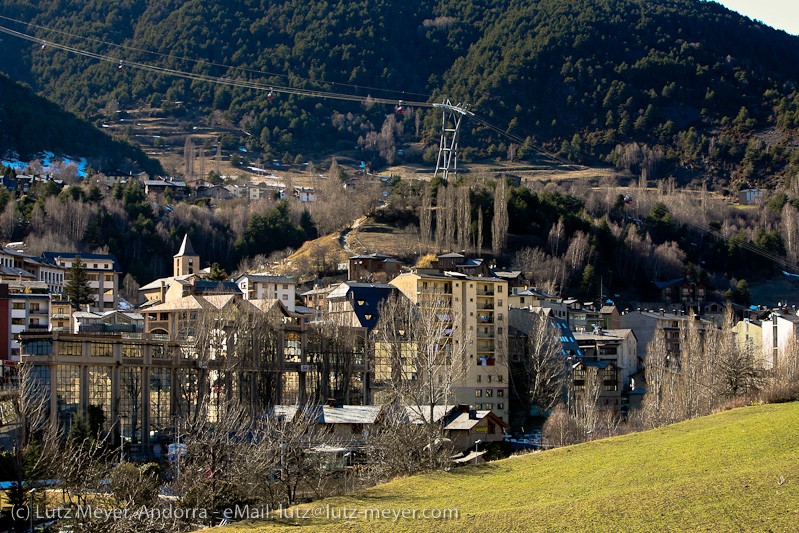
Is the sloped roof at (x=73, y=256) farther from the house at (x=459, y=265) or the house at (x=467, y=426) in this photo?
the house at (x=467, y=426)

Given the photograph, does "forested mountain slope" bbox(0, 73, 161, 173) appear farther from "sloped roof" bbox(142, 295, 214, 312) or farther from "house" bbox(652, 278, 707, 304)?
"sloped roof" bbox(142, 295, 214, 312)

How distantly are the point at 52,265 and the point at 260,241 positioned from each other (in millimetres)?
31266

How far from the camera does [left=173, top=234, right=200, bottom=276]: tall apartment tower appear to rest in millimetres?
108500

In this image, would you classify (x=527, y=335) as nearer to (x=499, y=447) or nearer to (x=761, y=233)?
(x=499, y=447)

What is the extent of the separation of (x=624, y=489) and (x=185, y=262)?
87755 mm

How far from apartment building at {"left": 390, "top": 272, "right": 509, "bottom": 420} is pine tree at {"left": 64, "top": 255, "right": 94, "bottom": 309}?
2728cm

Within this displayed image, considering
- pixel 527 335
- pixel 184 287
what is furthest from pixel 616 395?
pixel 184 287

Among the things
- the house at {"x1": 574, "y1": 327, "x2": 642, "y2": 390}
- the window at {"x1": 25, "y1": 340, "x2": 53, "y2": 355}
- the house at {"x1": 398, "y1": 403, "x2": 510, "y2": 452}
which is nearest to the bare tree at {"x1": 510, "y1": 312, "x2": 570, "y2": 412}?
the house at {"x1": 574, "y1": 327, "x2": 642, "y2": 390}

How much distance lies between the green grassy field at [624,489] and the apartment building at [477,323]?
32628 mm

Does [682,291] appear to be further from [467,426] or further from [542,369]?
Answer: [467,426]

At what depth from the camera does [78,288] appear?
83.9m

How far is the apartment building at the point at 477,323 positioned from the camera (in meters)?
70.6

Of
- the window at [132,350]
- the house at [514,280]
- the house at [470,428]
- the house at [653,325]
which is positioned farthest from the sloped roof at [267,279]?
the house at [470,428]

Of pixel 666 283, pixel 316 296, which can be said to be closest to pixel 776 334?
pixel 316 296
